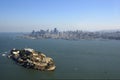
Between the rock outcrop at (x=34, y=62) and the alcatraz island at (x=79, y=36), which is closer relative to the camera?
the rock outcrop at (x=34, y=62)

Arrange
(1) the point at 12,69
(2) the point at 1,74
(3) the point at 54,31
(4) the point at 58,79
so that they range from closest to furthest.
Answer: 1. (4) the point at 58,79
2. (2) the point at 1,74
3. (1) the point at 12,69
4. (3) the point at 54,31

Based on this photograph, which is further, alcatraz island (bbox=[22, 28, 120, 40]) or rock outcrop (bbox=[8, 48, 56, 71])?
alcatraz island (bbox=[22, 28, 120, 40])

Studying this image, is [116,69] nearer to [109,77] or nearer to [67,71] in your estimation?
[109,77]

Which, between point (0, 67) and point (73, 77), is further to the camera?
point (0, 67)

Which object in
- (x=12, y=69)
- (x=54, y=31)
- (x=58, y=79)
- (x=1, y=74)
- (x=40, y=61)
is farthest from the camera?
(x=54, y=31)

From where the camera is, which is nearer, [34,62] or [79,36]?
[34,62]

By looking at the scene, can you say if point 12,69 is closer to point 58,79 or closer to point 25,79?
point 25,79

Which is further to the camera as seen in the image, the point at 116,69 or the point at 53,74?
the point at 116,69

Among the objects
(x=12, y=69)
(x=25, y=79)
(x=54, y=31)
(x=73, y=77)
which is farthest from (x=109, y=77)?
(x=54, y=31)

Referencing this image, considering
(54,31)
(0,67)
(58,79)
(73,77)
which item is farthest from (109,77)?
(54,31)
